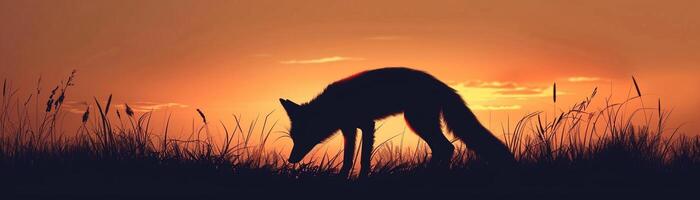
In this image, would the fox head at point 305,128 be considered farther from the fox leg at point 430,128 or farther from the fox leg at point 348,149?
the fox leg at point 430,128

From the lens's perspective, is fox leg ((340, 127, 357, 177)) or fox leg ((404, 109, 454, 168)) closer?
fox leg ((340, 127, 357, 177))

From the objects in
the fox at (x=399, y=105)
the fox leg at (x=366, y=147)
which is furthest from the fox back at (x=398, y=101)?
the fox leg at (x=366, y=147)

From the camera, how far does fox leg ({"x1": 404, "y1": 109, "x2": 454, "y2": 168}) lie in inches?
366

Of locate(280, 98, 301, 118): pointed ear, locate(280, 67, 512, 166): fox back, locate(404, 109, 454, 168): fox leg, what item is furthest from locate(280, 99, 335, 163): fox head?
locate(404, 109, 454, 168): fox leg

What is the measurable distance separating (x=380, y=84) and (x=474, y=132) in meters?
1.28

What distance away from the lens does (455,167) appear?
8062 mm

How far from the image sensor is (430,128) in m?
9.66

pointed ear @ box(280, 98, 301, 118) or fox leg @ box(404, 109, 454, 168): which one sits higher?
pointed ear @ box(280, 98, 301, 118)

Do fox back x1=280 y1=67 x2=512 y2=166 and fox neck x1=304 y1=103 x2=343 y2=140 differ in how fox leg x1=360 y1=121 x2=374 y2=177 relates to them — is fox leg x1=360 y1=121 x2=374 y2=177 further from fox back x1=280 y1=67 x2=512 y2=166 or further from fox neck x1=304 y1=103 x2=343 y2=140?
fox neck x1=304 y1=103 x2=343 y2=140

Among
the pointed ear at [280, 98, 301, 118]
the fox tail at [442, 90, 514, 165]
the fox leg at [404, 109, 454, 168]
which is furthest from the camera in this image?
Result: the pointed ear at [280, 98, 301, 118]

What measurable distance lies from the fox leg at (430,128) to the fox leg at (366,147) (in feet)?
1.68

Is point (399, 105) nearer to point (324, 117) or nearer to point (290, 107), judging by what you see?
point (324, 117)

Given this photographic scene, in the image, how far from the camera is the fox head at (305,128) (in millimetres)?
10258

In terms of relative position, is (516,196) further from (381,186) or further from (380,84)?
(380,84)
